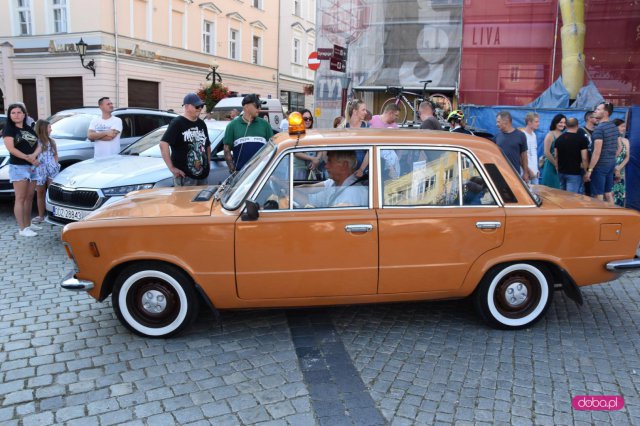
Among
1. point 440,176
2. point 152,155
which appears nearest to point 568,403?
point 440,176

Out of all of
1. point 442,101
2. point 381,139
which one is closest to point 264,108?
point 442,101

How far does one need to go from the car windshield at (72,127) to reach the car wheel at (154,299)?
5.87 meters

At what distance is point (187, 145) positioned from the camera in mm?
6172

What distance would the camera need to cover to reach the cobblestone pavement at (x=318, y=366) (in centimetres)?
322

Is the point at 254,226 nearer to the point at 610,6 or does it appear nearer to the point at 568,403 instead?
the point at 568,403

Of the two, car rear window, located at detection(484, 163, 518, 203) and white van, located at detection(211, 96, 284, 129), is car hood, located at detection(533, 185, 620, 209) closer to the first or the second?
car rear window, located at detection(484, 163, 518, 203)

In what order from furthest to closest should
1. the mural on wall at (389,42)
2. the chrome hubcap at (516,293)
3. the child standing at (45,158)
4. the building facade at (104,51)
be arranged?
the building facade at (104,51) < the mural on wall at (389,42) < the child standing at (45,158) < the chrome hubcap at (516,293)

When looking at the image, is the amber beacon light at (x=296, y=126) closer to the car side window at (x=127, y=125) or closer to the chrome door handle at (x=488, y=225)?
the chrome door handle at (x=488, y=225)

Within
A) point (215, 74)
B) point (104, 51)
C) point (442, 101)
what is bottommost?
point (442, 101)

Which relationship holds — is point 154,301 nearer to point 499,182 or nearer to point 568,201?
point 499,182

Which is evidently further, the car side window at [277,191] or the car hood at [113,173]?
the car hood at [113,173]

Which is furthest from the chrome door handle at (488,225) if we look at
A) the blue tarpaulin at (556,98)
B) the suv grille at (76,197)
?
the blue tarpaulin at (556,98)

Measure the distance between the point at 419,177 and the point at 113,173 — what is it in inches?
165

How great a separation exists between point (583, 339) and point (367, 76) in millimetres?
14730
